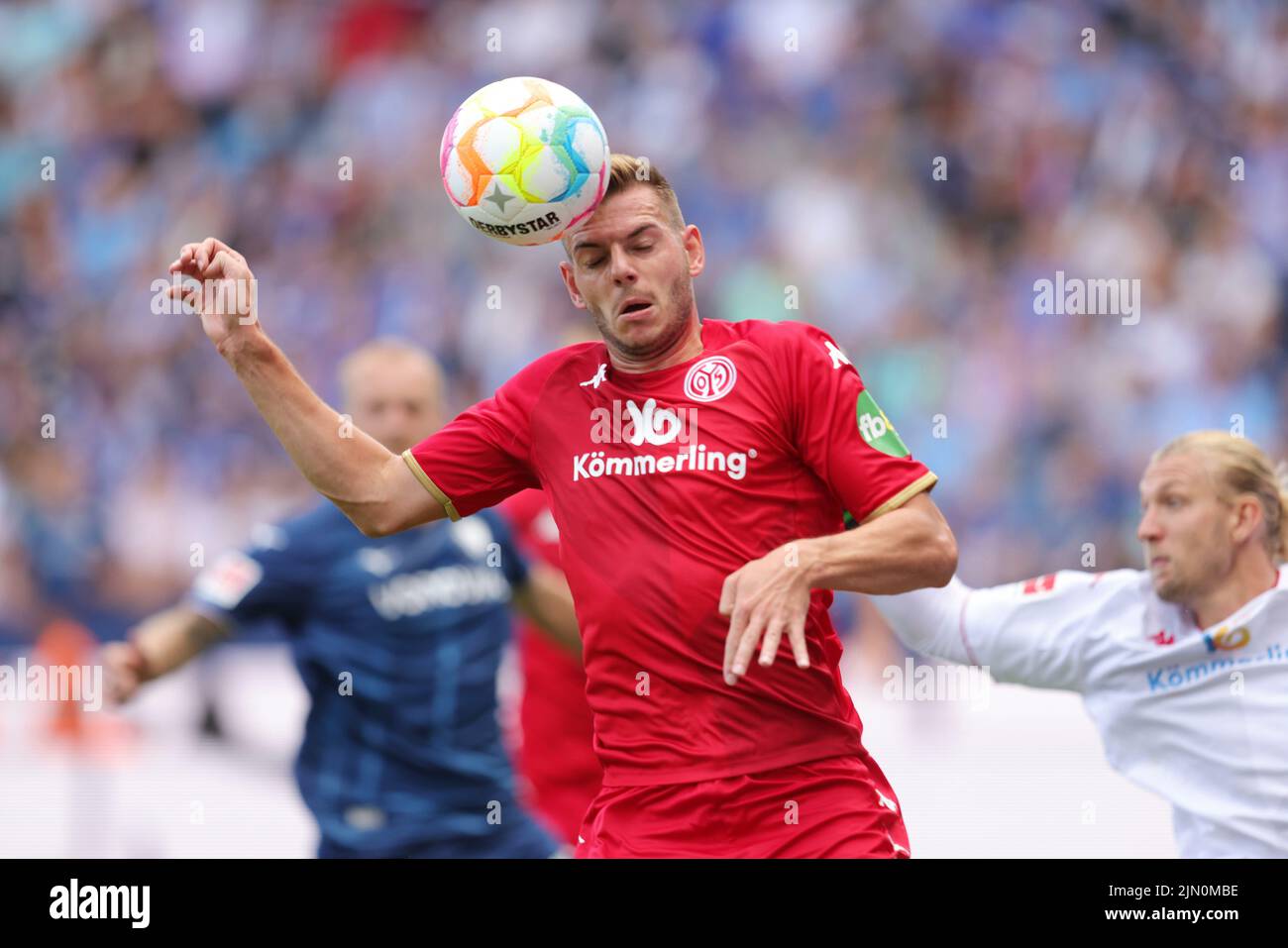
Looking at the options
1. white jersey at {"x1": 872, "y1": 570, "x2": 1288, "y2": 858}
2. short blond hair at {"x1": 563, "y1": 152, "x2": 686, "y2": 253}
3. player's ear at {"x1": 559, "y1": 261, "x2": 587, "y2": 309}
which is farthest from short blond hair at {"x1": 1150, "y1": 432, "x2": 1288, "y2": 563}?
player's ear at {"x1": 559, "y1": 261, "x2": 587, "y2": 309}

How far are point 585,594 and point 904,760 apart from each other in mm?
6393

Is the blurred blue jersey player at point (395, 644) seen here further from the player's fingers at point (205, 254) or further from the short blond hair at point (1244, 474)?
the short blond hair at point (1244, 474)

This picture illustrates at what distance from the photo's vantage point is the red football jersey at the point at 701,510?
14.7ft

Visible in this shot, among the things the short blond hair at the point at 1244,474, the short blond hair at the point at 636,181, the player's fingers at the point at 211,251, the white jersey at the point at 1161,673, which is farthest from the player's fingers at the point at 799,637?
the short blond hair at the point at 1244,474

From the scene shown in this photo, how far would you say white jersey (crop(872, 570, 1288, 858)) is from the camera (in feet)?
18.1

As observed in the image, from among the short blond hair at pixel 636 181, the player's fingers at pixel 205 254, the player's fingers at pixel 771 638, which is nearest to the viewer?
the player's fingers at pixel 771 638

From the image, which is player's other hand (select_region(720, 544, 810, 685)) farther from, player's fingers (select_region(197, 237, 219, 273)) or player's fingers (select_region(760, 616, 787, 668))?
player's fingers (select_region(197, 237, 219, 273))

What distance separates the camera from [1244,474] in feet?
18.8

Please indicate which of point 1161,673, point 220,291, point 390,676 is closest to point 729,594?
point 220,291

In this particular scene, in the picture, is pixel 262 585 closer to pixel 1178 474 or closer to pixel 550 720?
pixel 550 720

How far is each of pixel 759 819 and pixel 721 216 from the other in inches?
488

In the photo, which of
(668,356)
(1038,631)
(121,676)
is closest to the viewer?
(668,356)

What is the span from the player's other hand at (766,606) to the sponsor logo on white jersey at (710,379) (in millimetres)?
670
